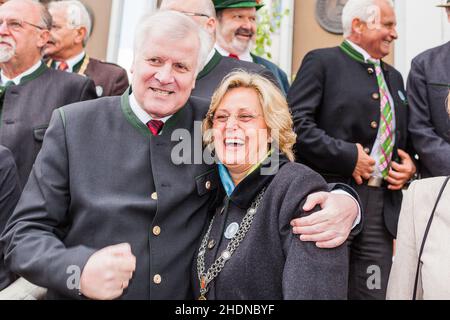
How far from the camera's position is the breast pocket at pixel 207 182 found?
6.52 ft

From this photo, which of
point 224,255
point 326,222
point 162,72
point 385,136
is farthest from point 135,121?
point 385,136

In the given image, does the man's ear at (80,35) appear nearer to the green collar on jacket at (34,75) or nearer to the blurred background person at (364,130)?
the green collar on jacket at (34,75)

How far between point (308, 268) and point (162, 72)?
0.92 metres

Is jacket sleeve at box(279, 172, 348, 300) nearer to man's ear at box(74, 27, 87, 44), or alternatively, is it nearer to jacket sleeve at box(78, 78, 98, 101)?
jacket sleeve at box(78, 78, 98, 101)

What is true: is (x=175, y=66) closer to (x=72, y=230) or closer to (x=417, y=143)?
(x=72, y=230)

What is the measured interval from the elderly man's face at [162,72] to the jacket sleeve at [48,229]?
35 cm

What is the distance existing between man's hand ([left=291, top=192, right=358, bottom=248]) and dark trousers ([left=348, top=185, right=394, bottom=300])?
1188 mm

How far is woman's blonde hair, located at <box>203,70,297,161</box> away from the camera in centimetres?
203

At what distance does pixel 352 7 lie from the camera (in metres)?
3.34

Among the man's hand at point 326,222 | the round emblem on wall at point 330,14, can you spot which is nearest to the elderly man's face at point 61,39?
the man's hand at point 326,222

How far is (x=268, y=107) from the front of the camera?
2025 mm

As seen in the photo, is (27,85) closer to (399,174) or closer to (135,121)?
(135,121)
